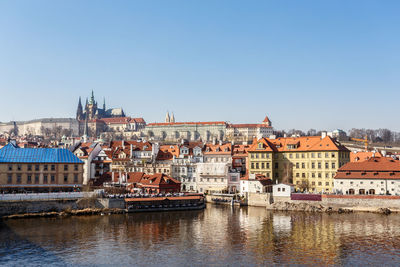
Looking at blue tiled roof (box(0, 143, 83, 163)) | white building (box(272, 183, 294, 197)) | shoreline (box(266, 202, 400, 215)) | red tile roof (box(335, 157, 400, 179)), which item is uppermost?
blue tiled roof (box(0, 143, 83, 163))

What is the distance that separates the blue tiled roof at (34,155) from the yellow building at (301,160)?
33.7 metres

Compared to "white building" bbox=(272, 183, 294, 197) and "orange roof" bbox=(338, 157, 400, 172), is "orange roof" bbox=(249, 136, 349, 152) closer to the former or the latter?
"orange roof" bbox=(338, 157, 400, 172)

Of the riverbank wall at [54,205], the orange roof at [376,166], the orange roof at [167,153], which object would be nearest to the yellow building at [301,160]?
the orange roof at [376,166]

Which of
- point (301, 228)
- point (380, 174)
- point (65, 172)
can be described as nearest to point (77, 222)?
point (65, 172)

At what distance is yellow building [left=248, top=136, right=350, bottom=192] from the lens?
77.7m

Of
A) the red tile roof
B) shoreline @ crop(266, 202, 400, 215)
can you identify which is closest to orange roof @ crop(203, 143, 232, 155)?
shoreline @ crop(266, 202, 400, 215)

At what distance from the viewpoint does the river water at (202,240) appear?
36.0m

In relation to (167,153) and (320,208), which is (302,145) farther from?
(167,153)

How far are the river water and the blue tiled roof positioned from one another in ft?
46.6

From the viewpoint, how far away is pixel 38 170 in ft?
218

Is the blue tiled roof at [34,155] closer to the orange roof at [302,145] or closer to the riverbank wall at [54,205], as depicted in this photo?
the riverbank wall at [54,205]

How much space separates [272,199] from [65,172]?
32.9 meters

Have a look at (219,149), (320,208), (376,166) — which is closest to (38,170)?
(219,149)

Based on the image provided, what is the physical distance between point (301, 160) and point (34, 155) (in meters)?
46.8
